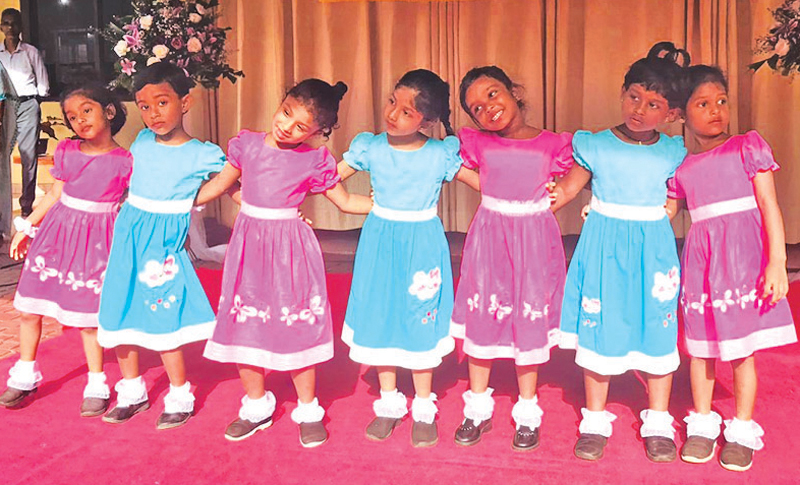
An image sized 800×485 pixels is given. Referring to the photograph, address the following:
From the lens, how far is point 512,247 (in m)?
2.72

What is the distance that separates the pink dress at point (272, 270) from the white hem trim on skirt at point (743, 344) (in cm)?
130

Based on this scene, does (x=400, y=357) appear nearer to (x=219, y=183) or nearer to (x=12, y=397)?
(x=219, y=183)

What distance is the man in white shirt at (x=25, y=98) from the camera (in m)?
6.74

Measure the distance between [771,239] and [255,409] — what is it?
73.4 inches

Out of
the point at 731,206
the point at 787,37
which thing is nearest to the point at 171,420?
the point at 731,206

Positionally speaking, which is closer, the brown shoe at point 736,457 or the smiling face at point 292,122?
the brown shoe at point 736,457

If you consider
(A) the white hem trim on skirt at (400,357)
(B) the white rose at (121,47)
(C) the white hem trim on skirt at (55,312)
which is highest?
(B) the white rose at (121,47)

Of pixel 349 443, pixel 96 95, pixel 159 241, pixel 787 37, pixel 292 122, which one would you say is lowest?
pixel 349 443

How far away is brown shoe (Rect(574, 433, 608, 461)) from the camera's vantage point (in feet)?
8.61

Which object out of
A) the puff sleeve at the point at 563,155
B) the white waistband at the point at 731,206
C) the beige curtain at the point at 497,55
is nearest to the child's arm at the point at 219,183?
the puff sleeve at the point at 563,155

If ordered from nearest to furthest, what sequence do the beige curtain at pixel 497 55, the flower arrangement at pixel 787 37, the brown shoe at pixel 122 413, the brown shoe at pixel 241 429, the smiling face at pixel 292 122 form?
the smiling face at pixel 292 122 → the brown shoe at pixel 241 429 → the brown shoe at pixel 122 413 → the flower arrangement at pixel 787 37 → the beige curtain at pixel 497 55

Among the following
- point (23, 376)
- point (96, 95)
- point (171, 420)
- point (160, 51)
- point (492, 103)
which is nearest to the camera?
point (492, 103)

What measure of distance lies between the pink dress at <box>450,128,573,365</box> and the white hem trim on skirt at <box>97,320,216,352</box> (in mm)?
1005

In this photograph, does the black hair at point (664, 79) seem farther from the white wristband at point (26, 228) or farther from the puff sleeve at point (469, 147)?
the white wristband at point (26, 228)
